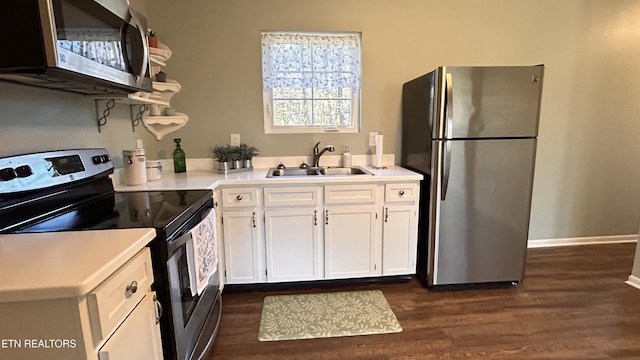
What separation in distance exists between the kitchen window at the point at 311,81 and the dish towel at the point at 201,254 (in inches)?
52.3

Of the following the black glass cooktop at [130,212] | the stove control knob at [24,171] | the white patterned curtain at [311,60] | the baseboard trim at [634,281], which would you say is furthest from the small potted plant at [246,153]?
the baseboard trim at [634,281]

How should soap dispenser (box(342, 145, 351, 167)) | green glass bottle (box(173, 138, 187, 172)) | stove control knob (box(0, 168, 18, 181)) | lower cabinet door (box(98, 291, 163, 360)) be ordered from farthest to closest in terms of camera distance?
soap dispenser (box(342, 145, 351, 167))
green glass bottle (box(173, 138, 187, 172))
stove control knob (box(0, 168, 18, 181))
lower cabinet door (box(98, 291, 163, 360))

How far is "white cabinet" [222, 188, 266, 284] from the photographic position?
2227 millimetres

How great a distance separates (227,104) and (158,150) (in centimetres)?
69

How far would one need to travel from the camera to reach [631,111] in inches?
118

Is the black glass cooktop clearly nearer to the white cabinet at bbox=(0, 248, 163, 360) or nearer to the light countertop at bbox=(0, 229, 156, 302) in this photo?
the light countertop at bbox=(0, 229, 156, 302)

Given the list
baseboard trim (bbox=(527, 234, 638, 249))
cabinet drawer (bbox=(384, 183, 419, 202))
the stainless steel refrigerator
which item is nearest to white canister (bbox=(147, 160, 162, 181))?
cabinet drawer (bbox=(384, 183, 419, 202))

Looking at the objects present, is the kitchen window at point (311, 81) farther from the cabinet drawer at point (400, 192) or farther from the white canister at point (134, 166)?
the white canister at point (134, 166)

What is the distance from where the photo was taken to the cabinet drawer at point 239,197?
7.25ft

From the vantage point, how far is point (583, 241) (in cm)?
321

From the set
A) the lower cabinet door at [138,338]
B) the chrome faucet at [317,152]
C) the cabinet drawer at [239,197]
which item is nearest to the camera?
the lower cabinet door at [138,338]

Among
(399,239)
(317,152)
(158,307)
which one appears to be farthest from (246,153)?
(158,307)

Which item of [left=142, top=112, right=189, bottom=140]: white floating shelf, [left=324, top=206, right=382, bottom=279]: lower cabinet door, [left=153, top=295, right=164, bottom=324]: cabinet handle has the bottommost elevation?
[left=324, top=206, right=382, bottom=279]: lower cabinet door

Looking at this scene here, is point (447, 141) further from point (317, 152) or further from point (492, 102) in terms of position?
point (317, 152)
